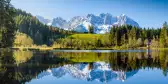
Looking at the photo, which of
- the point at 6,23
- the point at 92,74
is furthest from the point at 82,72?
the point at 6,23

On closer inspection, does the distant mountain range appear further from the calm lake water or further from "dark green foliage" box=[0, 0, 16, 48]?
"dark green foliage" box=[0, 0, 16, 48]

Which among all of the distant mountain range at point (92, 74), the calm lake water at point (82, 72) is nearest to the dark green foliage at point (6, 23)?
the calm lake water at point (82, 72)

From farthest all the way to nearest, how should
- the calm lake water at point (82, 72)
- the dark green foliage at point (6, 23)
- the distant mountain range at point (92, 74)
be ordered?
the dark green foliage at point (6, 23) < the distant mountain range at point (92, 74) < the calm lake water at point (82, 72)

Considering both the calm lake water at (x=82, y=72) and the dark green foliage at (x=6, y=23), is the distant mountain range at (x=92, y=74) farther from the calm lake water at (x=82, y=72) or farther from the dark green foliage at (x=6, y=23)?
the dark green foliage at (x=6, y=23)

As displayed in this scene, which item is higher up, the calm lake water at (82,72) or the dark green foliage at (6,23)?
the dark green foliage at (6,23)

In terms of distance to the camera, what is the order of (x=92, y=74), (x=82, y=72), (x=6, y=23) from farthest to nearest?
(x=6, y=23), (x=82, y=72), (x=92, y=74)

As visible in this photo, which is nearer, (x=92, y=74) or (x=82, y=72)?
(x=92, y=74)

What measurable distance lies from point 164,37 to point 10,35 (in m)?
134

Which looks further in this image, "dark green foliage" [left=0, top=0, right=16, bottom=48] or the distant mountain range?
"dark green foliage" [left=0, top=0, right=16, bottom=48]

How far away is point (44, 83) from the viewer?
858 inches

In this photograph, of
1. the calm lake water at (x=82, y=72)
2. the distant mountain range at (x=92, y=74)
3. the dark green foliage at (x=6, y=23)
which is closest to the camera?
the calm lake water at (x=82, y=72)

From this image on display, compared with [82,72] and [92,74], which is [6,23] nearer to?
[82,72]

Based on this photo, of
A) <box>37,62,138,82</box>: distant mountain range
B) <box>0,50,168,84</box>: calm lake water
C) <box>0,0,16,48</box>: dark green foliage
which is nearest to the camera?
<box>0,50,168,84</box>: calm lake water

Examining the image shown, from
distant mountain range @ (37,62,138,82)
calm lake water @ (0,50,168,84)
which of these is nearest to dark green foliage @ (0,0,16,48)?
calm lake water @ (0,50,168,84)
